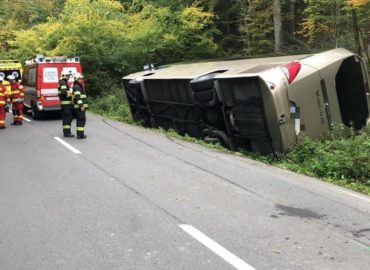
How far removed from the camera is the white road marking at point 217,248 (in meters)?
4.77

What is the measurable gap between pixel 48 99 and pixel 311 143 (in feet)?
36.6

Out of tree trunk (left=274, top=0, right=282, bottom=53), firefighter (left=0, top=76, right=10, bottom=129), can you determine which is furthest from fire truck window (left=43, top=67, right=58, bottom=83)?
tree trunk (left=274, top=0, right=282, bottom=53)

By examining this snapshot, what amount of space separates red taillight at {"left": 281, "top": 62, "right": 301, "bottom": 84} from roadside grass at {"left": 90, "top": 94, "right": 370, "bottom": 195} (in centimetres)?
124

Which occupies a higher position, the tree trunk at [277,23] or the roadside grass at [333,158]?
the tree trunk at [277,23]

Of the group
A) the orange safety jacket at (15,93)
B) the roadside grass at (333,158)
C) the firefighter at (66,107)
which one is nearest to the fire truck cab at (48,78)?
the orange safety jacket at (15,93)

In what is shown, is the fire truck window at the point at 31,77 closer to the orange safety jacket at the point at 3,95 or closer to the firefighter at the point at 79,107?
the orange safety jacket at the point at 3,95

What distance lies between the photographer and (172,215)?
6414 mm

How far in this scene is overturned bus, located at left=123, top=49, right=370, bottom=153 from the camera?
10.1 metres

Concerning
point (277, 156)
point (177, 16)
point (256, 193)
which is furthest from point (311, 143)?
point (177, 16)

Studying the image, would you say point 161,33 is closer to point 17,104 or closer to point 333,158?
point 17,104

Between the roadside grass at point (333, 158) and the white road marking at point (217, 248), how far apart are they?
3606 millimetres

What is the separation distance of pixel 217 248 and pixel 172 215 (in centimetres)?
131

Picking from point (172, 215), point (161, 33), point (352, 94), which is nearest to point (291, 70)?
point (352, 94)

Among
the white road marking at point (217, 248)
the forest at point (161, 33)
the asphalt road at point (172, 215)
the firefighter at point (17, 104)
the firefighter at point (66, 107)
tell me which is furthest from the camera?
the forest at point (161, 33)
